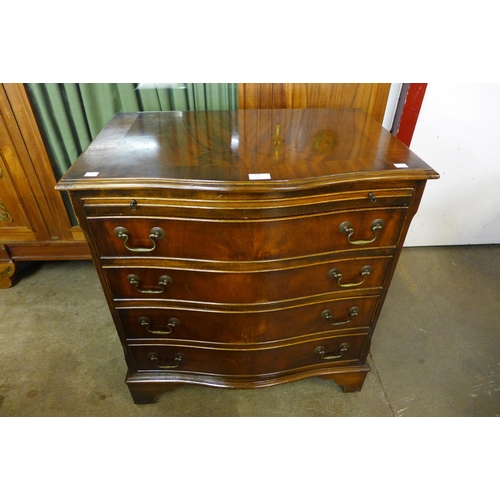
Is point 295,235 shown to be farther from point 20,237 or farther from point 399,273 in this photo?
point 20,237

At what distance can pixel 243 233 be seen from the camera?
3.36 ft

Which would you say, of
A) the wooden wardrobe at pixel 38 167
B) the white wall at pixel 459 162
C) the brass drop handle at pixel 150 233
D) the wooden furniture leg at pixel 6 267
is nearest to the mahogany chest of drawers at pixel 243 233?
the brass drop handle at pixel 150 233

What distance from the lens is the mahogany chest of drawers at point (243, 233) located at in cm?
97

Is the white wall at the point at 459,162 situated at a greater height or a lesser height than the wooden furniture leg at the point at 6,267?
greater

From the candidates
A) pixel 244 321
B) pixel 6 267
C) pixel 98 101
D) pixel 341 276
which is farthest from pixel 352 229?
pixel 6 267

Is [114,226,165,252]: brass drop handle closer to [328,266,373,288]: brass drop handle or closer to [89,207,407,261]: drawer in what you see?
[89,207,407,261]: drawer

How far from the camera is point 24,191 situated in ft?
5.98

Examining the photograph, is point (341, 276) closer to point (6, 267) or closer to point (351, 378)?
point (351, 378)

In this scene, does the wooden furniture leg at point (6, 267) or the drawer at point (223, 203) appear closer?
the drawer at point (223, 203)

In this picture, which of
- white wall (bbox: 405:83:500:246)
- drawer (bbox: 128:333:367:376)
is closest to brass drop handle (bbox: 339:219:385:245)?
drawer (bbox: 128:333:367:376)

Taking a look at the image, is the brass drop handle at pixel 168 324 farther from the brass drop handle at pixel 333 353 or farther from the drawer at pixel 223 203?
the brass drop handle at pixel 333 353

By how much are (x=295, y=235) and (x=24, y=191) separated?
1515 mm

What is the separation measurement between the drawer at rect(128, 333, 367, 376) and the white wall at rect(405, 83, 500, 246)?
1.20 m
